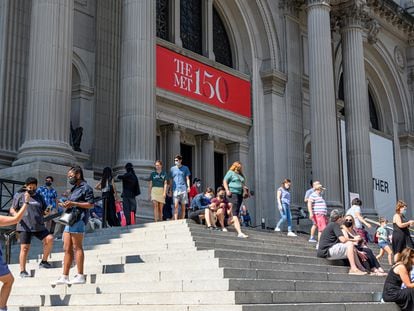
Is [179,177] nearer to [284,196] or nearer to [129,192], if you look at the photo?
[129,192]

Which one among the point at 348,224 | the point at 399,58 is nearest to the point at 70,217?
the point at 348,224

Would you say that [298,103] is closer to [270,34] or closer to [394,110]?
[270,34]

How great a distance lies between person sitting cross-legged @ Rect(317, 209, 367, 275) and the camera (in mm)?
12328

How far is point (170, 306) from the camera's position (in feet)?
27.3

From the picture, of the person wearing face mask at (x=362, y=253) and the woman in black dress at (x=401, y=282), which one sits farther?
the person wearing face mask at (x=362, y=253)

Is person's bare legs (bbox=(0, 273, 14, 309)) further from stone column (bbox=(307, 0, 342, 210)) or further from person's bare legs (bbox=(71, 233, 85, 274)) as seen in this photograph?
stone column (bbox=(307, 0, 342, 210))

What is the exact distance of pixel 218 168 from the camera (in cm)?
2670

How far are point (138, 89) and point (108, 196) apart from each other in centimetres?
473

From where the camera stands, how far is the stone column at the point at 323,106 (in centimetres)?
2494

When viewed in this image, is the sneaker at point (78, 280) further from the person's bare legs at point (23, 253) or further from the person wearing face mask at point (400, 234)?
the person wearing face mask at point (400, 234)

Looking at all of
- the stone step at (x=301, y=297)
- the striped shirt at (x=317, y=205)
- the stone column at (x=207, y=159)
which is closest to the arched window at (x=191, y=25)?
the stone column at (x=207, y=159)

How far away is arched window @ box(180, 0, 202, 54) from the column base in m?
10.4

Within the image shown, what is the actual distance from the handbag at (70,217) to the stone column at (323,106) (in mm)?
16495

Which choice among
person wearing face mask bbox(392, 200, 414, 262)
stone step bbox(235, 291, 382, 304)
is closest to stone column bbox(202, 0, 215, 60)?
person wearing face mask bbox(392, 200, 414, 262)
